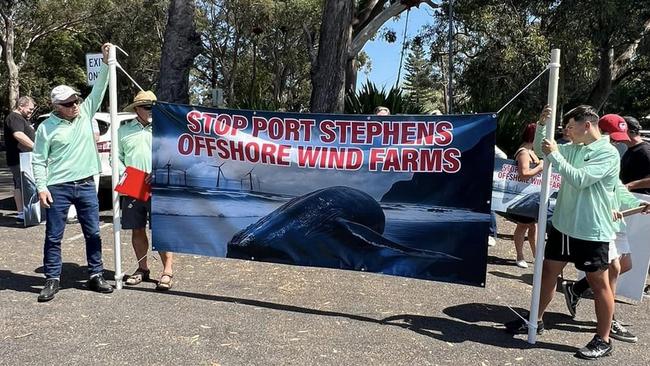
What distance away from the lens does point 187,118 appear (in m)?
5.21

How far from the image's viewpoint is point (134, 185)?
545 centimetres

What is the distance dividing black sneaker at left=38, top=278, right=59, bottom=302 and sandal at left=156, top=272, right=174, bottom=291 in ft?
2.81

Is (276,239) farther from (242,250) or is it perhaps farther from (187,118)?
(187,118)

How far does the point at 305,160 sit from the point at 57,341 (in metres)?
2.30

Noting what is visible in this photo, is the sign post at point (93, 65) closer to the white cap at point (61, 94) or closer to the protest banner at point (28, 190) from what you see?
the protest banner at point (28, 190)

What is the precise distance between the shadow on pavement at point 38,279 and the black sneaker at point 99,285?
17 cm

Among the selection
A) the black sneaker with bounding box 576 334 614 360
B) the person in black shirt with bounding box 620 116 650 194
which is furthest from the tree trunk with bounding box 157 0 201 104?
the black sneaker with bounding box 576 334 614 360

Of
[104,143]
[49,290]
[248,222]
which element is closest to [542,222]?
[248,222]

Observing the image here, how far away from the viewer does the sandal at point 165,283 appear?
5477 mm

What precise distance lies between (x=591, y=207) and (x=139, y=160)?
3.80 metres

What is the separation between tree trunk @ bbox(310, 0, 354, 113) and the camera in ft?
37.4

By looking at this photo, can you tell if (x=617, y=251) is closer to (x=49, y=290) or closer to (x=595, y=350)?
(x=595, y=350)

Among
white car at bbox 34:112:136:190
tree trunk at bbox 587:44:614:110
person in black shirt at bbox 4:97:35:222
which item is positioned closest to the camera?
person in black shirt at bbox 4:97:35:222

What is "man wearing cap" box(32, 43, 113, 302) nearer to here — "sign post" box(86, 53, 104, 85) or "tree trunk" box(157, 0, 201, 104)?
"sign post" box(86, 53, 104, 85)
